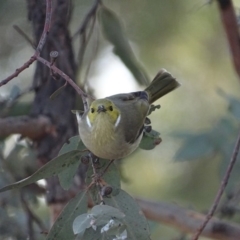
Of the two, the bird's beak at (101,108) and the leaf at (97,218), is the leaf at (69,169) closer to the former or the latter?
the bird's beak at (101,108)

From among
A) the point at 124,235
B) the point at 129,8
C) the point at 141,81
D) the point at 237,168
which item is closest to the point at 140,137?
the point at 124,235

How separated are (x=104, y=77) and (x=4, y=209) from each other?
3.63ft

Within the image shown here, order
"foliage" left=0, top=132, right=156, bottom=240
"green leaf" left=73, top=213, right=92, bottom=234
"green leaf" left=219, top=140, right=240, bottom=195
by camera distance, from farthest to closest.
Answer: "green leaf" left=219, top=140, right=240, bottom=195 → "foliage" left=0, top=132, right=156, bottom=240 → "green leaf" left=73, top=213, right=92, bottom=234

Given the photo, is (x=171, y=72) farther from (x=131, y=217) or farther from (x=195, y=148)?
(x=131, y=217)

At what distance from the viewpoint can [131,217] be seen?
137cm

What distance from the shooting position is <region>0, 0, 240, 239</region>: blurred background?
3242 mm

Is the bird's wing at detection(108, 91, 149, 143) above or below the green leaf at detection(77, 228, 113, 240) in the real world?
above

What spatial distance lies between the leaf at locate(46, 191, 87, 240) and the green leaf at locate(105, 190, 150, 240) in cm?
5

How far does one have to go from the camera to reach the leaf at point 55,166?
1.33 metres

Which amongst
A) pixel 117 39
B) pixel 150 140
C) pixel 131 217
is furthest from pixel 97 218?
pixel 117 39

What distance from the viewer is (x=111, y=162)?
146cm

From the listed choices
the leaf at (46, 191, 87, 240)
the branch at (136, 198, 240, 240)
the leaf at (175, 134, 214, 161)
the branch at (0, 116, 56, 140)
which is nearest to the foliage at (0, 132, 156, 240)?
the leaf at (46, 191, 87, 240)

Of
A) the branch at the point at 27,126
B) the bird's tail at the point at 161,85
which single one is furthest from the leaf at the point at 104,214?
the bird's tail at the point at 161,85

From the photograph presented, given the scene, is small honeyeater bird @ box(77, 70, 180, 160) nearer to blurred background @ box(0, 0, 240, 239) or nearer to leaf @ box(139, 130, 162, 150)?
leaf @ box(139, 130, 162, 150)
